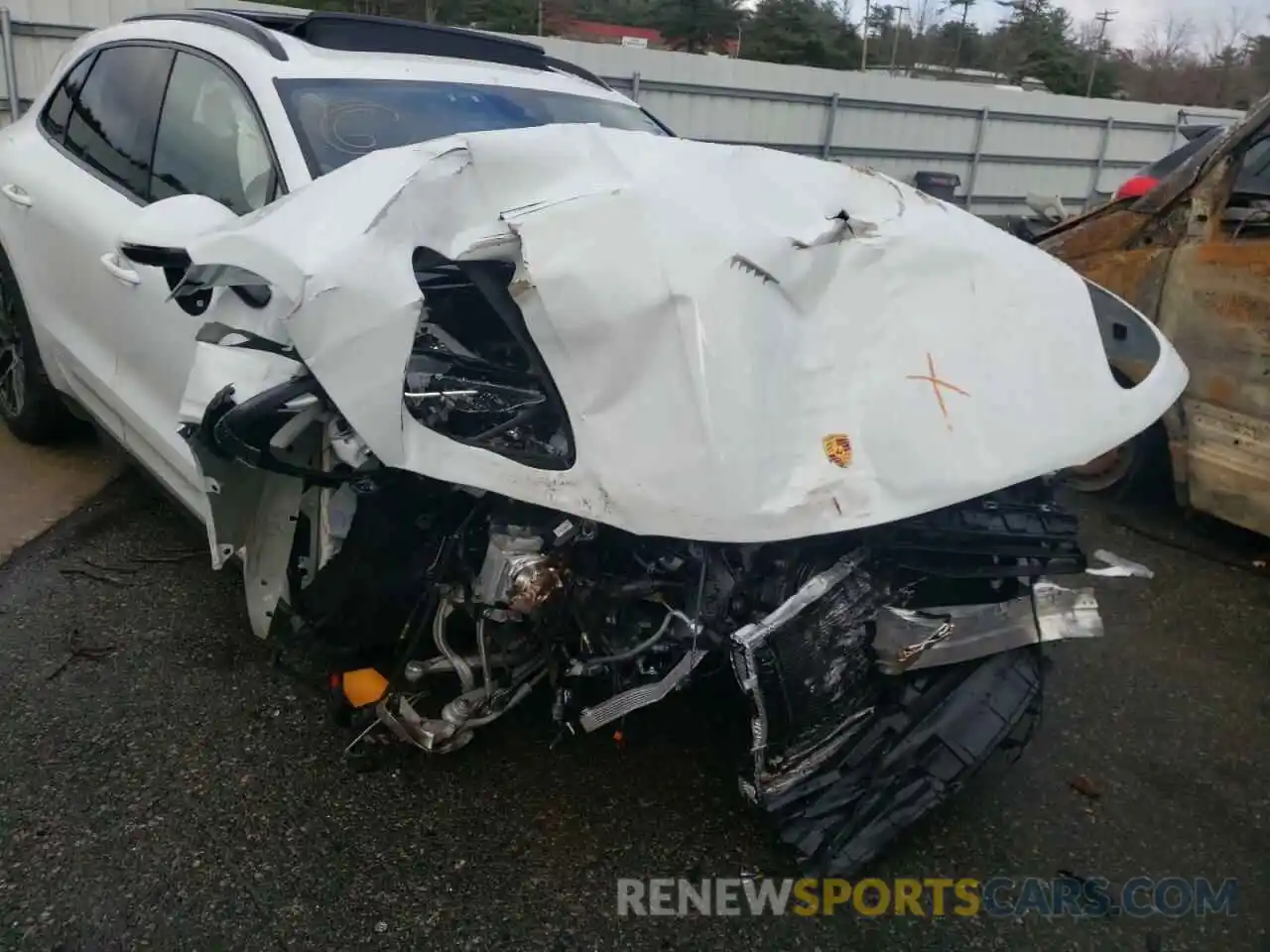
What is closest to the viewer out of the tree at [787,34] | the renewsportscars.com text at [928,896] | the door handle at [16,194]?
the renewsportscars.com text at [928,896]

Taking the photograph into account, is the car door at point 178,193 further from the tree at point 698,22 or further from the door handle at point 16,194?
the tree at point 698,22

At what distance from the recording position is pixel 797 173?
2828mm

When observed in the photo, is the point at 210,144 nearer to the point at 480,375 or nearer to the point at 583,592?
the point at 480,375

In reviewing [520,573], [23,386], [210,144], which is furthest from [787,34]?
[520,573]

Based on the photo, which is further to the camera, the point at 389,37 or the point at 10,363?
the point at 10,363

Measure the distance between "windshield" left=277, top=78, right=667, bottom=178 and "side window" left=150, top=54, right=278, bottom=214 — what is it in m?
0.15

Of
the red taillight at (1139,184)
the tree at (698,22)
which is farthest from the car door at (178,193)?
the tree at (698,22)

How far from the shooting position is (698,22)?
24312 millimetres

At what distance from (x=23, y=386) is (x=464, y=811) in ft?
9.97

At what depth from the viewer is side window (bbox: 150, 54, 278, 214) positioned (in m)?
Result: 3.07

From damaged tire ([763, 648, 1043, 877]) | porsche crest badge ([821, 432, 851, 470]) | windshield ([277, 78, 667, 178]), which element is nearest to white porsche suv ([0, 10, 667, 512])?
windshield ([277, 78, 667, 178])

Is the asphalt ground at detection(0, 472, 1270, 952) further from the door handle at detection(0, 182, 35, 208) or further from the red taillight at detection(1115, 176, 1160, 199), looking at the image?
the red taillight at detection(1115, 176, 1160, 199)

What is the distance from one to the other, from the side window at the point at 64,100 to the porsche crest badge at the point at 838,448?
3366 millimetres

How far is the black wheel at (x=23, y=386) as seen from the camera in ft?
13.8
